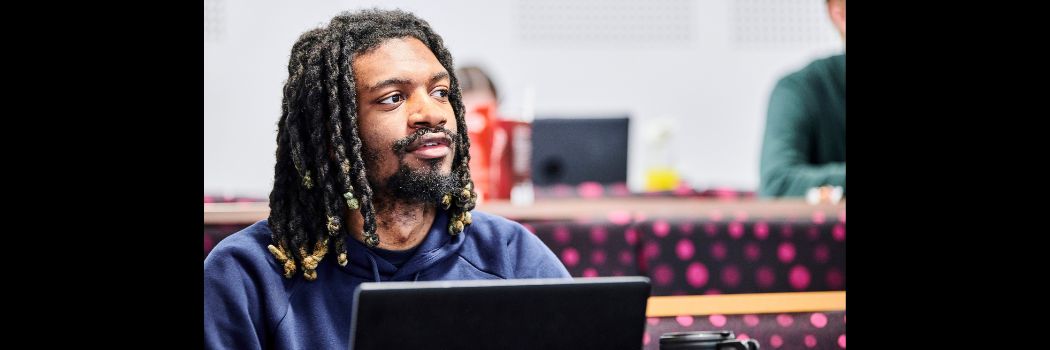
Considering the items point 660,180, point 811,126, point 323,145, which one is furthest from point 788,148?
point 660,180

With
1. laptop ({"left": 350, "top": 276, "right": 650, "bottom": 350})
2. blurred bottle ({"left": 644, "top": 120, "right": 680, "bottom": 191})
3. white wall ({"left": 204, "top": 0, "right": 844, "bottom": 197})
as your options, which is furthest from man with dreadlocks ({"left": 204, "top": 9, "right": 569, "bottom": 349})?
white wall ({"left": 204, "top": 0, "right": 844, "bottom": 197})

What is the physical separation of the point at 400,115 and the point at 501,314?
0.32 metres

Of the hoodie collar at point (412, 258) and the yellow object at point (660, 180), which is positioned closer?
the hoodie collar at point (412, 258)

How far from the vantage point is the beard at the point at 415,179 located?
1.31m

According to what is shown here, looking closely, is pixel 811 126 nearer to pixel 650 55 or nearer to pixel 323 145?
pixel 323 145

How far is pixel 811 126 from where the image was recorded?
248cm

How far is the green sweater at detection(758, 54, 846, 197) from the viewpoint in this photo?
2461 millimetres

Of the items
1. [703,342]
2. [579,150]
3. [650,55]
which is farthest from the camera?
[650,55]

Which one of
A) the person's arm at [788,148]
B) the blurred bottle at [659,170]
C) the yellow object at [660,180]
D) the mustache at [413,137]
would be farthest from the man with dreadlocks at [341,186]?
the yellow object at [660,180]

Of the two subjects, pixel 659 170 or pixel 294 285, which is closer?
pixel 294 285

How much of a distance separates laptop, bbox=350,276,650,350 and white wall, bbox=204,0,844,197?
13.3 feet

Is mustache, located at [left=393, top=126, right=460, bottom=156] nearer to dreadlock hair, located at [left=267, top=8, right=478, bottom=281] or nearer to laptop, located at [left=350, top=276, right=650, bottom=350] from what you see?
dreadlock hair, located at [left=267, top=8, right=478, bottom=281]

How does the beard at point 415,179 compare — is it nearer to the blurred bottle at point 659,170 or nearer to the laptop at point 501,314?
the laptop at point 501,314
